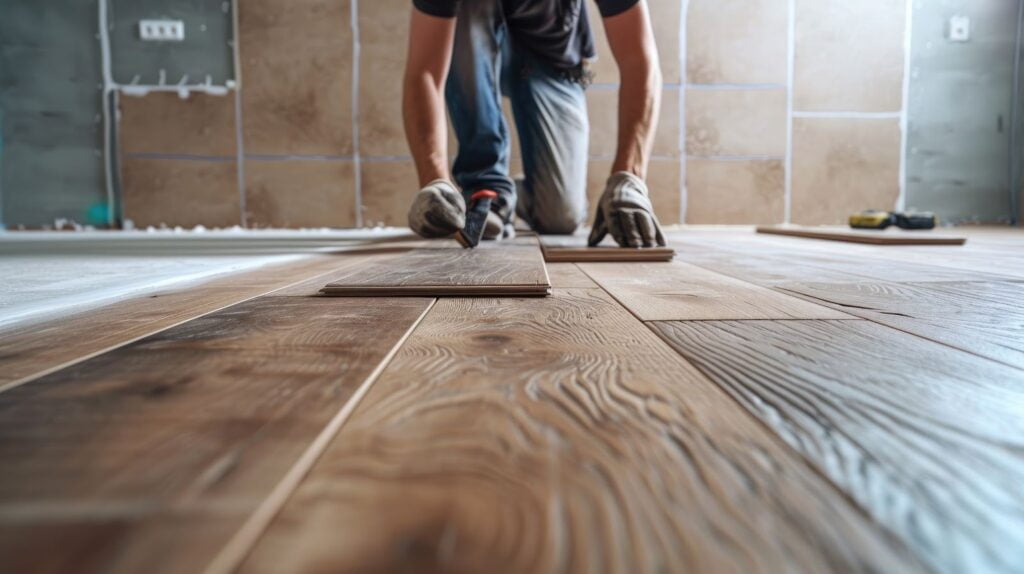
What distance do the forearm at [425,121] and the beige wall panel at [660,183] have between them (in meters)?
2.34

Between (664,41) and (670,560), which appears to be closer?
(670,560)

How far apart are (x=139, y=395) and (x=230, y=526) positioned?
0.70 feet

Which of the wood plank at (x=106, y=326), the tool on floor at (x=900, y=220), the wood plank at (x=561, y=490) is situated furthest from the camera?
the tool on floor at (x=900, y=220)

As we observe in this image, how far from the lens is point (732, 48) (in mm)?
4008

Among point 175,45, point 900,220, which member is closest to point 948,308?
point 900,220

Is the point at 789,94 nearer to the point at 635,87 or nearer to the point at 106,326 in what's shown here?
the point at 635,87

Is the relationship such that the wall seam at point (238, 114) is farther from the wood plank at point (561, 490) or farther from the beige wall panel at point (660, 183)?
the wood plank at point (561, 490)

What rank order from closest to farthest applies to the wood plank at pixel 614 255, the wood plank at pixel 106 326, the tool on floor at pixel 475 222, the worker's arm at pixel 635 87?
the wood plank at pixel 106 326 → the wood plank at pixel 614 255 → the tool on floor at pixel 475 222 → the worker's arm at pixel 635 87

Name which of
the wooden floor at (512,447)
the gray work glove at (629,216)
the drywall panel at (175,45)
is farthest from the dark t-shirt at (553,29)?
the drywall panel at (175,45)

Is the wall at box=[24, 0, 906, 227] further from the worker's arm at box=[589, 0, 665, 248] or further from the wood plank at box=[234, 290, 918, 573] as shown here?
the wood plank at box=[234, 290, 918, 573]

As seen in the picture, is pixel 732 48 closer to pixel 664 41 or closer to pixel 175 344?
pixel 664 41

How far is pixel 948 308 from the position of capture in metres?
0.75

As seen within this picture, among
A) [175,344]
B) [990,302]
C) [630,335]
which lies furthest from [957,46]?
[175,344]

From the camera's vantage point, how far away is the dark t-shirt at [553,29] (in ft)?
7.16
